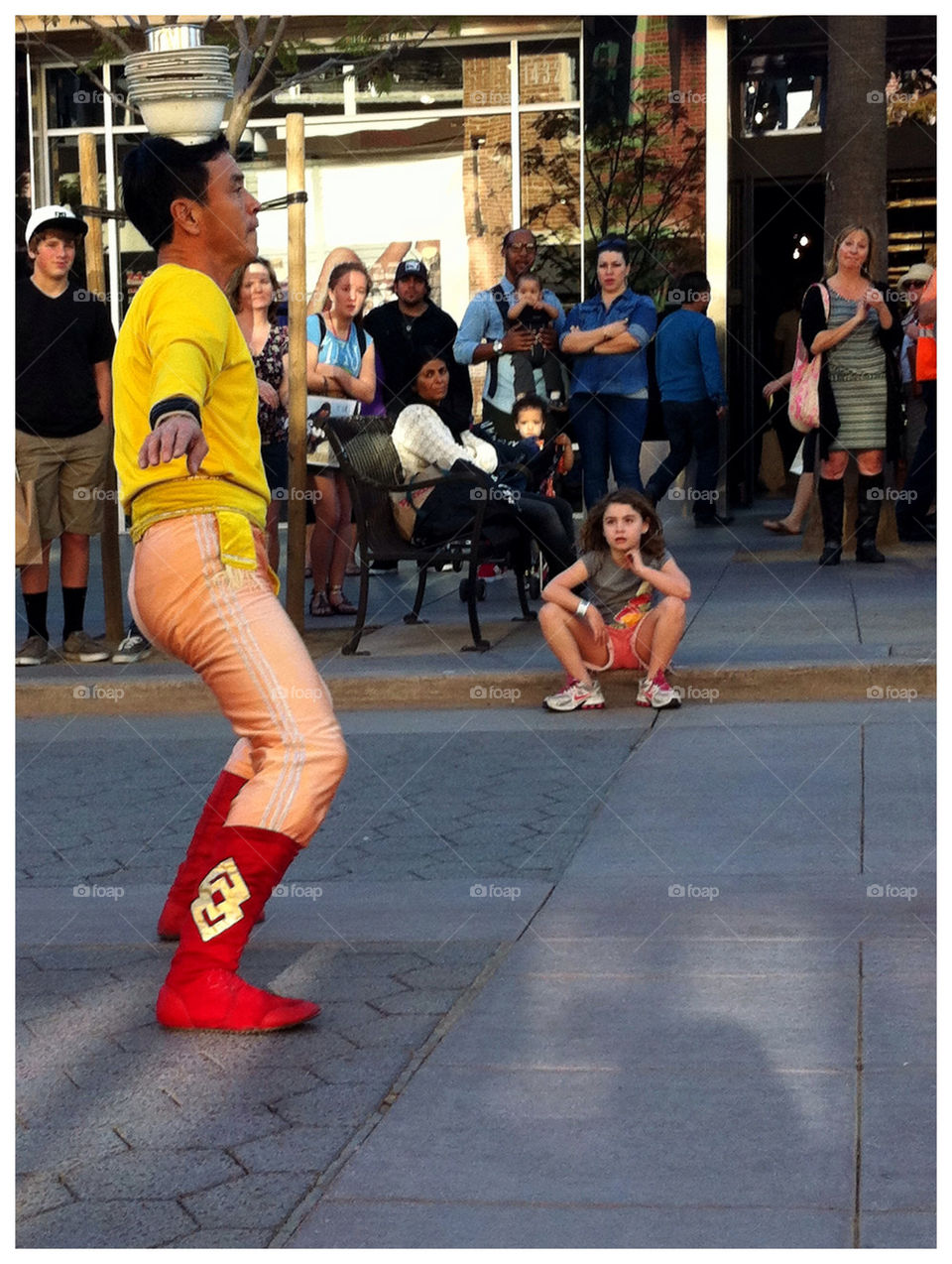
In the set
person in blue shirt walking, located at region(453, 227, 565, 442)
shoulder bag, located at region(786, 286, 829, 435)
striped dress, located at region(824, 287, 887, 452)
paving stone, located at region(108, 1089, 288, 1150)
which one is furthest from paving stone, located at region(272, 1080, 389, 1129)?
shoulder bag, located at region(786, 286, 829, 435)

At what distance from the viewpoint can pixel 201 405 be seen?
420 cm

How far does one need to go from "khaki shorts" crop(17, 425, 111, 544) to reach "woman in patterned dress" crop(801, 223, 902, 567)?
4248 millimetres

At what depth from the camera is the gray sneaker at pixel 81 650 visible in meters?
9.59

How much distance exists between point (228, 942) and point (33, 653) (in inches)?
218

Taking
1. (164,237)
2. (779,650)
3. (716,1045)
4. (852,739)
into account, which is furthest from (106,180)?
(716,1045)

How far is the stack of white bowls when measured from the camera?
654cm

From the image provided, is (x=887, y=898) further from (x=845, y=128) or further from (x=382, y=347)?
(x=845, y=128)

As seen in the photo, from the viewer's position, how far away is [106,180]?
57.5ft

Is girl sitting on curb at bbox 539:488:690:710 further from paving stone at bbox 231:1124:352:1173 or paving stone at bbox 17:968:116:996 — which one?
paving stone at bbox 231:1124:352:1173

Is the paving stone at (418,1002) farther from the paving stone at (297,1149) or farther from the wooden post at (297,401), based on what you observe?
the wooden post at (297,401)

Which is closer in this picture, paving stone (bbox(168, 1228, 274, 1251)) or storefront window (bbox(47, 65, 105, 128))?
paving stone (bbox(168, 1228, 274, 1251))

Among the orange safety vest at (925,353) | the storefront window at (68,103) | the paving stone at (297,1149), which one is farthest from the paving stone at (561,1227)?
the storefront window at (68,103)

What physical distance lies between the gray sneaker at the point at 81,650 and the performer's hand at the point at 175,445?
18.9 ft
